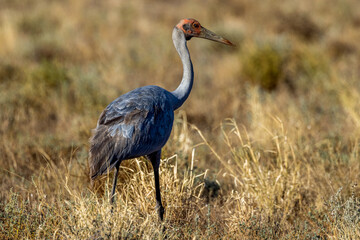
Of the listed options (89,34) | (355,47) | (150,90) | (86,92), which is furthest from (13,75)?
(355,47)

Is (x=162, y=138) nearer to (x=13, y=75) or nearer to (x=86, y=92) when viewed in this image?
(x=86, y=92)

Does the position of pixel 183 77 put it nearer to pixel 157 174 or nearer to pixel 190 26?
pixel 190 26

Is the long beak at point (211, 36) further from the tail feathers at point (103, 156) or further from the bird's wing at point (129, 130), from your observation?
the tail feathers at point (103, 156)

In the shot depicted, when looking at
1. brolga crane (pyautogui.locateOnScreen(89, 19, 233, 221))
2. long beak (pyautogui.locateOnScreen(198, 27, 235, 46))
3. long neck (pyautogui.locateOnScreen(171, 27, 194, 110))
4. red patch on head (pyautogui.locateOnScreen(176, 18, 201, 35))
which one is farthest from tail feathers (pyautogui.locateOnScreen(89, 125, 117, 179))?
long beak (pyautogui.locateOnScreen(198, 27, 235, 46))

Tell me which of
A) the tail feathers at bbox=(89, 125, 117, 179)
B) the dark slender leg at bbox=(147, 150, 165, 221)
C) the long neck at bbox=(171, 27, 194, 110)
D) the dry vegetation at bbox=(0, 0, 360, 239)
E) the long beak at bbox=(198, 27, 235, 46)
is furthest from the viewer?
the long beak at bbox=(198, 27, 235, 46)

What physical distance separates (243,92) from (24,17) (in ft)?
26.4

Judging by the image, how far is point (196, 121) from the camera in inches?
306

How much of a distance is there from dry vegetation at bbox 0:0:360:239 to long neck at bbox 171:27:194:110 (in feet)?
2.15

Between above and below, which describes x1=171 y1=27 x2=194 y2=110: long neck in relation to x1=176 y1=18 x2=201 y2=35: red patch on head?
below

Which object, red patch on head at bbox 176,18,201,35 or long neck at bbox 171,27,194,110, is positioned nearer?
long neck at bbox 171,27,194,110

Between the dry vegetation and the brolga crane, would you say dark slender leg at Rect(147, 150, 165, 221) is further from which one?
the dry vegetation

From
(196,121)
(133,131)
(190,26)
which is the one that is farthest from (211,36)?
(196,121)

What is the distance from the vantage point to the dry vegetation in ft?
13.6

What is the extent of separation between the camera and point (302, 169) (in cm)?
532
